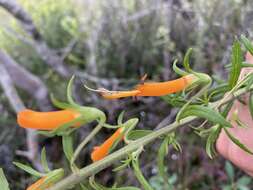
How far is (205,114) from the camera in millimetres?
488

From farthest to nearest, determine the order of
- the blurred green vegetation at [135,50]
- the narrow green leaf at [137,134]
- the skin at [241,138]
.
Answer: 1. the blurred green vegetation at [135,50]
2. the skin at [241,138]
3. the narrow green leaf at [137,134]

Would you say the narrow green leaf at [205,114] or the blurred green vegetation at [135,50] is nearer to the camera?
the narrow green leaf at [205,114]

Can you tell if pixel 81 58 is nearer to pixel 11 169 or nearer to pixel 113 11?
pixel 113 11

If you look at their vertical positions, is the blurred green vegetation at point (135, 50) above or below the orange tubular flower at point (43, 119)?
below

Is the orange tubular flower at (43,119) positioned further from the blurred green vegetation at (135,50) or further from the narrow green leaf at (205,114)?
the blurred green vegetation at (135,50)

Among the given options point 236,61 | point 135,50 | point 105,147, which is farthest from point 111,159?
point 135,50

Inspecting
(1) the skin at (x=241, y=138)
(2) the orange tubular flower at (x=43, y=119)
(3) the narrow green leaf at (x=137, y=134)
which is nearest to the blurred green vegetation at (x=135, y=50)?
(1) the skin at (x=241, y=138)

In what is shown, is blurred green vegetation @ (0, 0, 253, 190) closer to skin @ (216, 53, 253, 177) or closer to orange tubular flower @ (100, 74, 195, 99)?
skin @ (216, 53, 253, 177)

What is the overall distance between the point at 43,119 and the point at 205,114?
18cm

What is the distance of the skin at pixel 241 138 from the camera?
2.15 ft

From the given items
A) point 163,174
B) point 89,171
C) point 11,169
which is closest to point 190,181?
point 11,169

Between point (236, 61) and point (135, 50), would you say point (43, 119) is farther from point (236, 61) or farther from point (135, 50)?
point (135, 50)

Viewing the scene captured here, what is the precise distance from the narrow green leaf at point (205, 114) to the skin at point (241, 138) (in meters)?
0.12

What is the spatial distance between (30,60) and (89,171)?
1.69 metres
